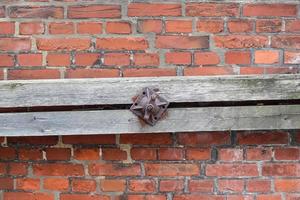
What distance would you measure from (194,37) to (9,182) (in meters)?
1.26

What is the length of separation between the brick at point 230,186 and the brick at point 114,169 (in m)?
0.45

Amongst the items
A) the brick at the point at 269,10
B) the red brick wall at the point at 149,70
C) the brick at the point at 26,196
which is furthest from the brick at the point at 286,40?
the brick at the point at 26,196

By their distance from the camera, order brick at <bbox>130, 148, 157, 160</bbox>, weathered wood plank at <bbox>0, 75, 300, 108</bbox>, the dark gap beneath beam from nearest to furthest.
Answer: weathered wood plank at <bbox>0, 75, 300, 108</bbox>
the dark gap beneath beam
brick at <bbox>130, 148, 157, 160</bbox>

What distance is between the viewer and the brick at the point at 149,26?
7.41 feet

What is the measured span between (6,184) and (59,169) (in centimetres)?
30

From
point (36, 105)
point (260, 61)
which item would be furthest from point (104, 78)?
point (260, 61)

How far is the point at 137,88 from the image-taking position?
6.98ft

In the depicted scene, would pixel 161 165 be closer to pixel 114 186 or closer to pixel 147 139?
pixel 147 139

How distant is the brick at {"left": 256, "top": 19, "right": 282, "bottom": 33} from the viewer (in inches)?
89.7

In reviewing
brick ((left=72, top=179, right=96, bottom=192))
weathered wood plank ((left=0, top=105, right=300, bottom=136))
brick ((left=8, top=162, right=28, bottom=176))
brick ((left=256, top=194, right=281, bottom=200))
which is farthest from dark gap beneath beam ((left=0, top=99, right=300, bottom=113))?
brick ((left=256, top=194, right=281, bottom=200))

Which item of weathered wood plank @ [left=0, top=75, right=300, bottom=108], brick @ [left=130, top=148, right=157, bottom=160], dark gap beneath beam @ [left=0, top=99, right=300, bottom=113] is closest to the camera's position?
weathered wood plank @ [left=0, top=75, right=300, bottom=108]

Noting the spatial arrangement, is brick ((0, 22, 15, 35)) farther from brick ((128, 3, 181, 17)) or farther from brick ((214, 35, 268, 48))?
brick ((214, 35, 268, 48))

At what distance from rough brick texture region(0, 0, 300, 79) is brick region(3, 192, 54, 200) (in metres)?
0.63

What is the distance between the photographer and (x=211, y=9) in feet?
7.44
